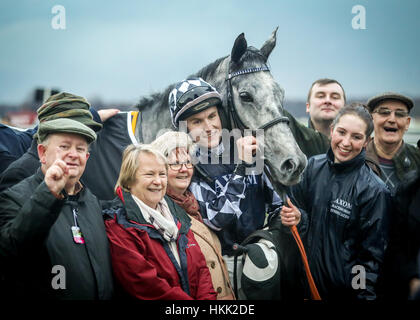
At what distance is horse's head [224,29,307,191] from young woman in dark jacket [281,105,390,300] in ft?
0.71

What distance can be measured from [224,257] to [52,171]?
1.31 meters

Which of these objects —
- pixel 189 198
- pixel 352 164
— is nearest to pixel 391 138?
pixel 352 164

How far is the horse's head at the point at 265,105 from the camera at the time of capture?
2.91 metres

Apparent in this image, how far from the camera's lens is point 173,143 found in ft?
9.33

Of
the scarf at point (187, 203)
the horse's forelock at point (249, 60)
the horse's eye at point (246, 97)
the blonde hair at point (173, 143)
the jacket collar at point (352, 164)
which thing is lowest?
the scarf at point (187, 203)

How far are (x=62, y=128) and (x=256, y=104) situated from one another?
4.36ft

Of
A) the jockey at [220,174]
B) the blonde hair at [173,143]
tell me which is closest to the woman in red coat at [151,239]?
the blonde hair at [173,143]

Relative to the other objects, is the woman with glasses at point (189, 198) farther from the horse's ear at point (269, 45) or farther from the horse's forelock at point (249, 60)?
the horse's ear at point (269, 45)

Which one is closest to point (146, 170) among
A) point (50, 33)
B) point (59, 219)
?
point (59, 219)

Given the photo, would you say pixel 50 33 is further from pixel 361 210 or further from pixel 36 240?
pixel 361 210

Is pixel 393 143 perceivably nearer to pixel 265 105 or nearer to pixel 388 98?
pixel 388 98

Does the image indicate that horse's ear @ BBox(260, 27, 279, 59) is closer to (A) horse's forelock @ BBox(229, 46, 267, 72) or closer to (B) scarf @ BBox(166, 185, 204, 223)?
(A) horse's forelock @ BBox(229, 46, 267, 72)

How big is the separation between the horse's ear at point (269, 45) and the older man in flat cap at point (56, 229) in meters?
1.40

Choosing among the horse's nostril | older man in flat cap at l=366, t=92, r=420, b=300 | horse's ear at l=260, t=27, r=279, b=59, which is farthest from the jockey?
older man in flat cap at l=366, t=92, r=420, b=300
